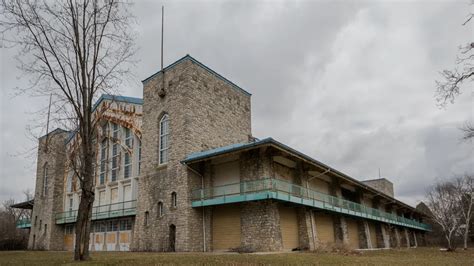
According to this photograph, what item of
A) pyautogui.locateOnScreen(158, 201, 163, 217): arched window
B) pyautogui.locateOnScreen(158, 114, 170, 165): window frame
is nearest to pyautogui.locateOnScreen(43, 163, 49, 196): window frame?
pyautogui.locateOnScreen(158, 114, 170, 165): window frame

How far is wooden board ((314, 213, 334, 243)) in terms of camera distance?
28141 millimetres

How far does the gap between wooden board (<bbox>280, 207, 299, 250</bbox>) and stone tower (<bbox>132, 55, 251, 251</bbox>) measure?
5.47 metres

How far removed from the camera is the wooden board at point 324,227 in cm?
2814

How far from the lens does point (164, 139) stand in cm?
2869

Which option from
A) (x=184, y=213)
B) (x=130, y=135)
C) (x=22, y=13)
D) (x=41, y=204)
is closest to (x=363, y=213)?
(x=184, y=213)

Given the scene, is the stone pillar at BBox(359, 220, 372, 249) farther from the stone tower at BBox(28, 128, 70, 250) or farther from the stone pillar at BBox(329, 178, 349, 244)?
the stone tower at BBox(28, 128, 70, 250)

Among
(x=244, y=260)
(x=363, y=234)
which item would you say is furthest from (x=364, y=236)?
(x=244, y=260)

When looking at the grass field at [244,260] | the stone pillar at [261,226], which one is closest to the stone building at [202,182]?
the stone pillar at [261,226]

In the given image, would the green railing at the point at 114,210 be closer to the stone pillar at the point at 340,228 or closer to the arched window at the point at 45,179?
the arched window at the point at 45,179

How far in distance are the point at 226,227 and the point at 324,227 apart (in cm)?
853

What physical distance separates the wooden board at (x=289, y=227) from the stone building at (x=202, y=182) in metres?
0.07

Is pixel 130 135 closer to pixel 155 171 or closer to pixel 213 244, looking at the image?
pixel 155 171

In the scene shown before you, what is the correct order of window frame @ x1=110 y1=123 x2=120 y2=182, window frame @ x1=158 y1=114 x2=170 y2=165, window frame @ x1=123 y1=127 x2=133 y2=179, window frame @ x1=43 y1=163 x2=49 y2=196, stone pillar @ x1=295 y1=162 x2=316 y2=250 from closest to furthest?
stone pillar @ x1=295 y1=162 x2=316 y2=250, window frame @ x1=158 y1=114 x2=170 y2=165, window frame @ x1=123 y1=127 x2=133 y2=179, window frame @ x1=110 y1=123 x2=120 y2=182, window frame @ x1=43 y1=163 x2=49 y2=196

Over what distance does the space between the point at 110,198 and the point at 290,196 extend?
59.8ft
